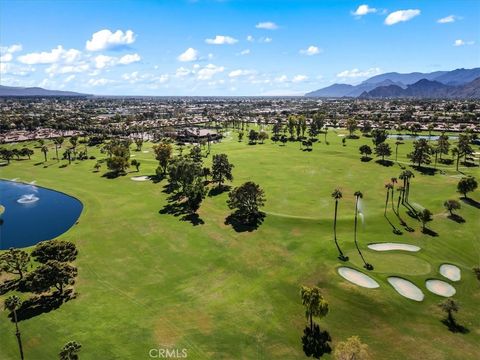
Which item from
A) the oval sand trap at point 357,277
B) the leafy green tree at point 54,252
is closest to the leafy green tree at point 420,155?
the oval sand trap at point 357,277

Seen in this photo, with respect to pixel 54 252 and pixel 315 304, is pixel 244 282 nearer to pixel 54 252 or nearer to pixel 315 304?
pixel 315 304

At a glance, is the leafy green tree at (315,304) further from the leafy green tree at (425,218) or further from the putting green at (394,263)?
the leafy green tree at (425,218)

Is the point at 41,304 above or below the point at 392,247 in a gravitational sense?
below

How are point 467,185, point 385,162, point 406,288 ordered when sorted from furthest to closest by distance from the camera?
1. point 385,162
2. point 467,185
3. point 406,288

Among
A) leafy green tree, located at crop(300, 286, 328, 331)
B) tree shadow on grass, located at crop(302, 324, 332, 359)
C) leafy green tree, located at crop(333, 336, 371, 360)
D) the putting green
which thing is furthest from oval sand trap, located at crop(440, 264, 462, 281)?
leafy green tree, located at crop(300, 286, 328, 331)

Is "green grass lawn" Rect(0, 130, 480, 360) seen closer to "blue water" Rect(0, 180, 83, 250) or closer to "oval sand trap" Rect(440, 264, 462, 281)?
"oval sand trap" Rect(440, 264, 462, 281)

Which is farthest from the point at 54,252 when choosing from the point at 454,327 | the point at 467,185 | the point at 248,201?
the point at 467,185

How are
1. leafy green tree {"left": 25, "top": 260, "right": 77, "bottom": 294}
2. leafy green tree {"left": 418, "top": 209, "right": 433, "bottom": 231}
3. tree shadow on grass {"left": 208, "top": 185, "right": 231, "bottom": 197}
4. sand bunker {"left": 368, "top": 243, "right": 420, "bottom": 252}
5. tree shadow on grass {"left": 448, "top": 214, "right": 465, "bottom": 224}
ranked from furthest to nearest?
tree shadow on grass {"left": 208, "top": 185, "right": 231, "bottom": 197} → tree shadow on grass {"left": 448, "top": 214, "right": 465, "bottom": 224} → leafy green tree {"left": 418, "top": 209, "right": 433, "bottom": 231} → sand bunker {"left": 368, "top": 243, "right": 420, "bottom": 252} → leafy green tree {"left": 25, "top": 260, "right": 77, "bottom": 294}
